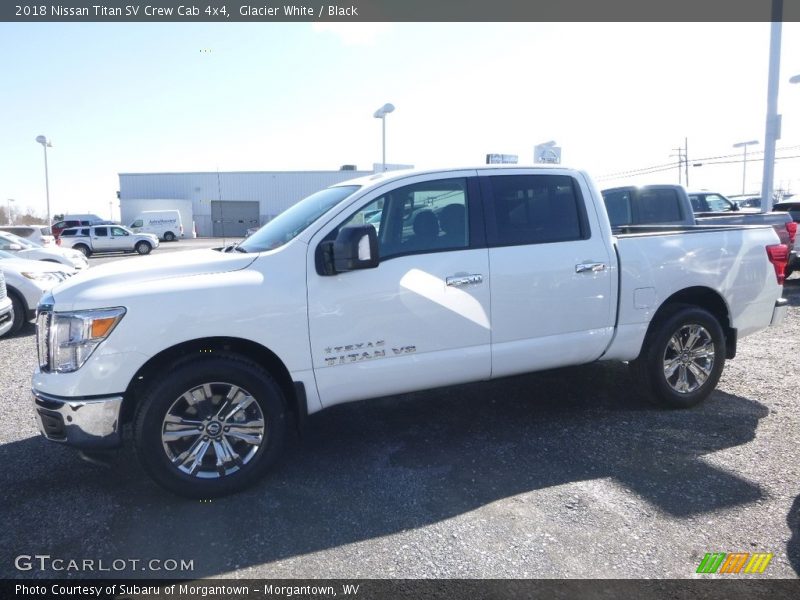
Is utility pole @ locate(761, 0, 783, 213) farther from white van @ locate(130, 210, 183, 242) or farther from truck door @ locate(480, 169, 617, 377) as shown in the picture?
white van @ locate(130, 210, 183, 242)

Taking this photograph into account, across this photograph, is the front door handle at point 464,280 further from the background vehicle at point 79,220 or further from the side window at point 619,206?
the background vehicle at point 79,220

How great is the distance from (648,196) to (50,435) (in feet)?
30.7

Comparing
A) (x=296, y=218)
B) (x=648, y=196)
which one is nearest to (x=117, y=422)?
(x=296, y=218)

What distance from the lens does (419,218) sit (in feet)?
13.4

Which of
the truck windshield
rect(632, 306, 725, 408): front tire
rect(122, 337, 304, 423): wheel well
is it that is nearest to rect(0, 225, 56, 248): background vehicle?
the truck windshield

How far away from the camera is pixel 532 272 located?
4230mm

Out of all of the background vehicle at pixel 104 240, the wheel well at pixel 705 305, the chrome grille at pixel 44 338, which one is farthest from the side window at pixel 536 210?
the background vehicle at pixel 104 240

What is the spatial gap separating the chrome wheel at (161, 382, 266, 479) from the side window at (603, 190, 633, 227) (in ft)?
26.4

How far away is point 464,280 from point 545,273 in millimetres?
677

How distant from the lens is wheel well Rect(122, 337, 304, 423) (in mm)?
3438

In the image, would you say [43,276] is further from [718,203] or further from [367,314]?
[718,203]

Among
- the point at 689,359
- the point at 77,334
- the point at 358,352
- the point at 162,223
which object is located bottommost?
the point at 689,359

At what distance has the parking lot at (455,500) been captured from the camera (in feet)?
Answer: 9.62

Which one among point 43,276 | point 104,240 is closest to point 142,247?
point 104,240
